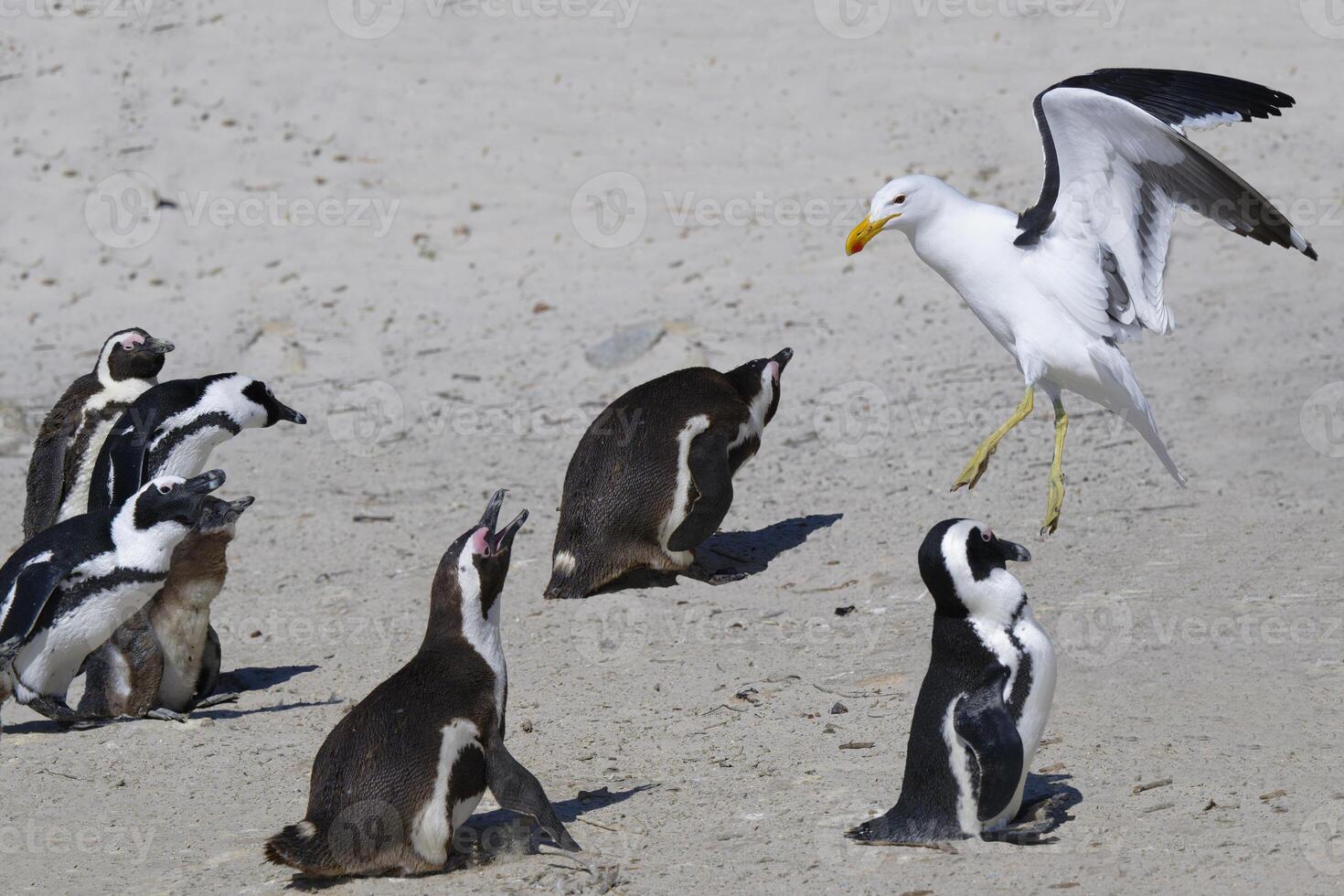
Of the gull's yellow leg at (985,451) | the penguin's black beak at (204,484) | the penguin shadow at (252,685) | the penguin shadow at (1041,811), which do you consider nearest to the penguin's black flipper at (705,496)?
the gull's yellow leg at (985,451)

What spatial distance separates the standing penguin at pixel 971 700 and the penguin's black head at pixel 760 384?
2.79 metres

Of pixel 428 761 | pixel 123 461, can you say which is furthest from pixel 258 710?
pixel 428 761

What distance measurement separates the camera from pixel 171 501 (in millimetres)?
4934

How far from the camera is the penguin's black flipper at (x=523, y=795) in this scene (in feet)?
12.4

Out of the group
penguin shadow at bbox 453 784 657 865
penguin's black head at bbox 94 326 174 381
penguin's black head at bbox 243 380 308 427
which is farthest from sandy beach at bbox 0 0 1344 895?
penguin's black head at bbox 94 326 174 381

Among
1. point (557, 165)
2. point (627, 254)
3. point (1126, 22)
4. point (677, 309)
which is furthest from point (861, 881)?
point (1126, 22)

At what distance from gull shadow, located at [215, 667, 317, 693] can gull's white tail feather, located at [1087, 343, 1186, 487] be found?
9.35 ft

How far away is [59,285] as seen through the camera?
9719 millimetres

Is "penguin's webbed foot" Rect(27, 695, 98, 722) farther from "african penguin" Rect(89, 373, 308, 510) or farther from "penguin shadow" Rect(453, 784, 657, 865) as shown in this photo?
"penguin shadow" Rect(453, 784, 657, 865)

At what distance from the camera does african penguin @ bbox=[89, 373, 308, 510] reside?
5.63 metres

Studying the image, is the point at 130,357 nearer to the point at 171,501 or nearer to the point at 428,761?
the point at 171,501

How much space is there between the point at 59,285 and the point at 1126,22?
23.3 ft

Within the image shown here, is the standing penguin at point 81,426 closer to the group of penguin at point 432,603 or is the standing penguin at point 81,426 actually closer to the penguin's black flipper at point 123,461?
the group of penguin at point 432,603

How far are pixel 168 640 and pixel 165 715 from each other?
0.79 feet
